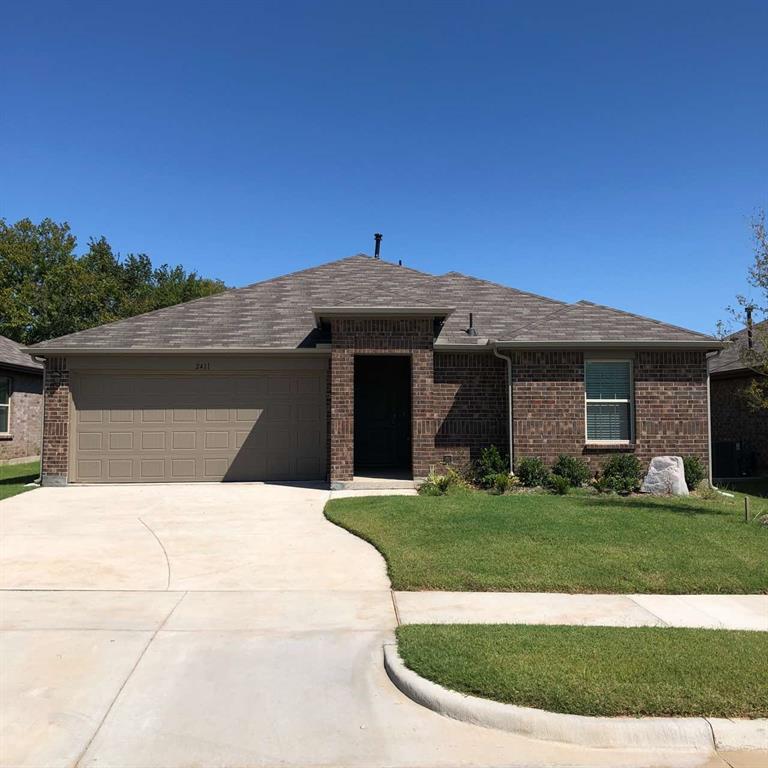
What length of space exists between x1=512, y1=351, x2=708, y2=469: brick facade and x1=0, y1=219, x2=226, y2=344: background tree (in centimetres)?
3087

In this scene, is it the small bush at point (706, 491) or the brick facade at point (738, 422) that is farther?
the brick facade at point (738, 422)

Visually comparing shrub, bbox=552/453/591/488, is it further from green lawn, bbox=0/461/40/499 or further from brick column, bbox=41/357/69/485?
green lawn, bbox=0/461/40/499

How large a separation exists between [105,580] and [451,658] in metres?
4.15

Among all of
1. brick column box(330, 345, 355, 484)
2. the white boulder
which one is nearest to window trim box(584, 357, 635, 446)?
the white boulder

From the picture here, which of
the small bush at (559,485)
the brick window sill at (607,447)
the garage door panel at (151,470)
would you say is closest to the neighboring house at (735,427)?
the brick window sill at (607,447)

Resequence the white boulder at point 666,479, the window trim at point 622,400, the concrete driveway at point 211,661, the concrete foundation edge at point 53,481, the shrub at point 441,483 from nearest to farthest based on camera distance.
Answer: the concrete driveway at point 211,661
the shrub at point 441,483
the white boulder at point 666,479
the window trim at point 622,400
the concrete foundation edge at point 53,481

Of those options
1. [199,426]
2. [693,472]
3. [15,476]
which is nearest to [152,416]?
[199,426]

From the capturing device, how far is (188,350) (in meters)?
13.7

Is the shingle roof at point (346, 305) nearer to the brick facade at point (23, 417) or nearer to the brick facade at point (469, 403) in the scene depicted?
the brick facade at point (469, 403)

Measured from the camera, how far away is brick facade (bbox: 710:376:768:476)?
692 inches

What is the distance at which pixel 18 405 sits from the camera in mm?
21844

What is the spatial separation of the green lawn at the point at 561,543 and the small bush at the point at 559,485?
996mm

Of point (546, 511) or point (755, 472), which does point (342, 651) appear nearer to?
point (546, 511)

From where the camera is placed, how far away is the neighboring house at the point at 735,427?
17.4 m
